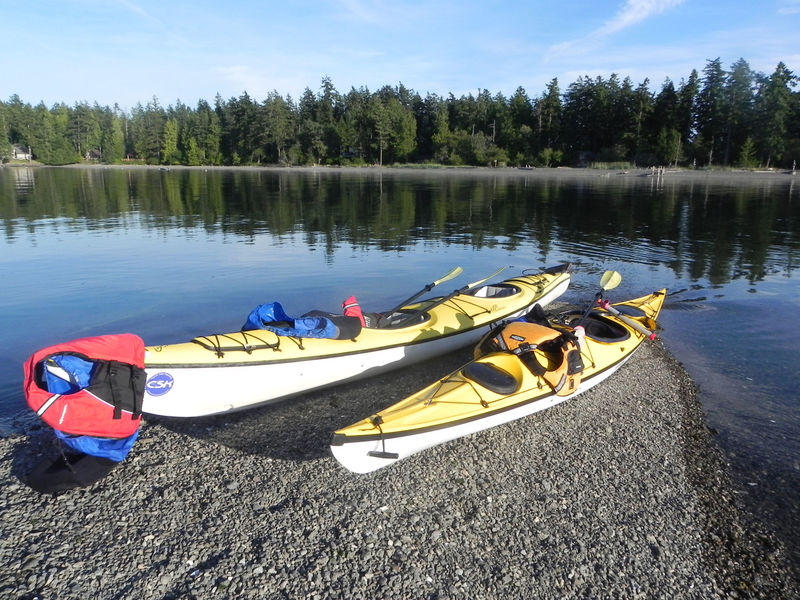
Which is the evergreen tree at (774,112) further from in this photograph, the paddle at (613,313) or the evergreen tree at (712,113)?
the paddle at (613,313)

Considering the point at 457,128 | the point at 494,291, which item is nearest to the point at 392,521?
the point at 494,291

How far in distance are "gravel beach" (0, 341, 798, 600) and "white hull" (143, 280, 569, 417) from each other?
31 cm

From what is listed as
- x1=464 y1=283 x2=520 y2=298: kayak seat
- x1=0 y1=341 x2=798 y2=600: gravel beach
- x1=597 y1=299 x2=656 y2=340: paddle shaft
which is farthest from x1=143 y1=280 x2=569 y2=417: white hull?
x1=597 y1=299 x2=656 y2=340: paddle shaft

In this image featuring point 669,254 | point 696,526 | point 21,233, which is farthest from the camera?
point 21,233

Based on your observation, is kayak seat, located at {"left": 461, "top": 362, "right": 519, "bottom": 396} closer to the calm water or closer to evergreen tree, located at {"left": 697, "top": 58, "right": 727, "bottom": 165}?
the calm water

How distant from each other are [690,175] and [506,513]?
71755 mm

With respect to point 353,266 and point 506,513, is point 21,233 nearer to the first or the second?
point 353,266

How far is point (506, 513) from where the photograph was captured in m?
4.64

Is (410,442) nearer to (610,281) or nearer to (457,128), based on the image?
(610,281)

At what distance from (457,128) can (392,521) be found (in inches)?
3696

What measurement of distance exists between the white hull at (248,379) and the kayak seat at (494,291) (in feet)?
7.28

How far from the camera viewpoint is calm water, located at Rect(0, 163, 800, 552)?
24.6ft

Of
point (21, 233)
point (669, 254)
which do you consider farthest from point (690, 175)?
point (21, 233)

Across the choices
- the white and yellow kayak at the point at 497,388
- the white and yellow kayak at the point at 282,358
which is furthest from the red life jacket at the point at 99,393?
the white and yellow kayak at the point at 497,388
